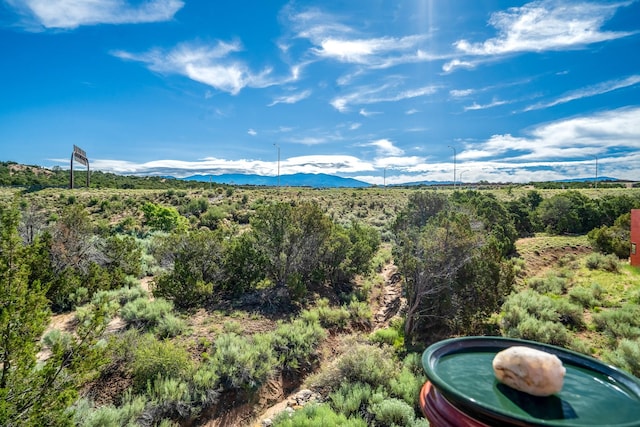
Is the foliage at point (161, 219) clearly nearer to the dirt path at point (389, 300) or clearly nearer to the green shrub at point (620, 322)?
the dirt path at point (389, 300)

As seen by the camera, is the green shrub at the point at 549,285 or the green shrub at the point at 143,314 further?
the green shrub at the point at 549,285

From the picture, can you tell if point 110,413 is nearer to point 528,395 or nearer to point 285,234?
point 528,395

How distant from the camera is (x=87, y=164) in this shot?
48656 mm

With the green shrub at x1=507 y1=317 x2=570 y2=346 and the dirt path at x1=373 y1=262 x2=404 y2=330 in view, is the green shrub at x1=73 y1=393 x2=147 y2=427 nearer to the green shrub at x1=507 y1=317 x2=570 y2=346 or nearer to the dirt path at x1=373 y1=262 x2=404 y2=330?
the dirt path at x1=373 y1=262 x2=404 y2=330

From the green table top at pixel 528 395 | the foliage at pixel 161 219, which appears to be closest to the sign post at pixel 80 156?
the foliage at pixel 161 219

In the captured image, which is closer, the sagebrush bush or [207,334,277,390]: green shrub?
[207,334,277,390]: green shrub

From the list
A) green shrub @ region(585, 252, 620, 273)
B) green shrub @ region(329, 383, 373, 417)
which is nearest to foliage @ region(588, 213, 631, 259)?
green shrub @ region(585, 252, 620, 273)

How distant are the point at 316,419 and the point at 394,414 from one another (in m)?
1.55

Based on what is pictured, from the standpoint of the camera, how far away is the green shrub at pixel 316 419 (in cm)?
611

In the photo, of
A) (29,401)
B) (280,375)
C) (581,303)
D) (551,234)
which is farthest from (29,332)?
(551,234)

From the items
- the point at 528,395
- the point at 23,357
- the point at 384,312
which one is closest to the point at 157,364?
the point at 23,357

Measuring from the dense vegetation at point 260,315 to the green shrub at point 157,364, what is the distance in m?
0.03

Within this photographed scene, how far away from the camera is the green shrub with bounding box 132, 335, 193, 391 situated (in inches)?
276

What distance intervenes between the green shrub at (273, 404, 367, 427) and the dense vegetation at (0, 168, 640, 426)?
39 millimetres
